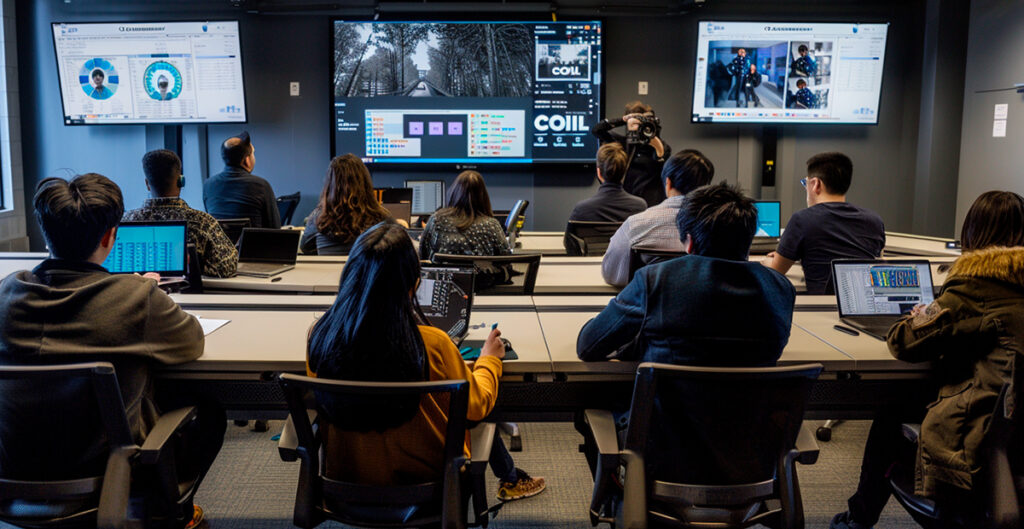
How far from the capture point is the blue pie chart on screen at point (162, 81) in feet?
19.9

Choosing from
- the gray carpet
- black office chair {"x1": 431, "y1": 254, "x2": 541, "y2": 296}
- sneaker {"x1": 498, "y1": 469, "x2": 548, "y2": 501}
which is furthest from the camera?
black office chair {"x1": 431, "y1": 254, "x2": 541, "y2": 296}

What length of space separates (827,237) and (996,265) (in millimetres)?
1301

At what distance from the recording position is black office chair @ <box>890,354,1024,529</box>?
163cm

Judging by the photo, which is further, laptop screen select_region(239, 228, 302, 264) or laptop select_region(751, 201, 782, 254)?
laptop select_region(751, 201, 782, 254)

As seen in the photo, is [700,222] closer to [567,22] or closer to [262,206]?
[262,206]

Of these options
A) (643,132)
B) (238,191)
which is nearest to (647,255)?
(643,132)

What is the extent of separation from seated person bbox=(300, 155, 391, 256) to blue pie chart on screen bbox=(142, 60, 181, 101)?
329 cm

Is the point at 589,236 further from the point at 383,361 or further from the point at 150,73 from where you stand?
the point at 150,73

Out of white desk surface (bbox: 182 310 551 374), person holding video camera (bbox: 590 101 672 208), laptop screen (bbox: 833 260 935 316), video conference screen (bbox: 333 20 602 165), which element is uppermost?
video conference screen (bbox: 333 20 602 165)

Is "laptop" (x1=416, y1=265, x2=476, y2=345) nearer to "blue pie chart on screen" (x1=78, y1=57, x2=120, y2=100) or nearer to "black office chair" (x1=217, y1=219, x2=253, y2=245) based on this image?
"black office chair" (x1=217, y1=219, x2=253, y2=245)

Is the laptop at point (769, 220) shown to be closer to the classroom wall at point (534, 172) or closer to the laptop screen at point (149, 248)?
the classroom wall at point (534, 172)

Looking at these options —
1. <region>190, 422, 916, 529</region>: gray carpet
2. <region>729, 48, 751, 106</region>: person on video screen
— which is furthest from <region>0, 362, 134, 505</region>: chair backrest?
<region>729, 48, 751, 106</region>: person on video screen

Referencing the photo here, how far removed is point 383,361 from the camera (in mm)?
1472

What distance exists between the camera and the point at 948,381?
5.98 feet
